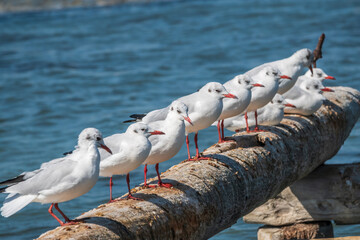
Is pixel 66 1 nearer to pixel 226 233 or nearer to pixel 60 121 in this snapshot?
pixel 60 121

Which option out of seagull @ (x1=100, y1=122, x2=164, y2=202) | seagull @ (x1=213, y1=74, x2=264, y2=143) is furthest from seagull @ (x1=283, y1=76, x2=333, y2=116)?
seagull @ (x1=100, y1=122, x2=164, y2=202)

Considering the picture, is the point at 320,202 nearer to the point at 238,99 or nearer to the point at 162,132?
the point at 238,99

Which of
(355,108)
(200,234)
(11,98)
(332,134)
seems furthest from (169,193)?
(11,98)

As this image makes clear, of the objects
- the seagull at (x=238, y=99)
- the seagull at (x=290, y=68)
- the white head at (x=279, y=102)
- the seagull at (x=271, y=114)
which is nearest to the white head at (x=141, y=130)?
the seagull at (x=238, y=99)

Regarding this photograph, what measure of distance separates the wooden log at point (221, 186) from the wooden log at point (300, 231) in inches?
29.6

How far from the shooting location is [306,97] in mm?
7469

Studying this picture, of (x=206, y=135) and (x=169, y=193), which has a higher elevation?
(x=169, y=193)

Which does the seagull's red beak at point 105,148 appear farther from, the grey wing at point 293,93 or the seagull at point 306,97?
the grey wing at point 293,93

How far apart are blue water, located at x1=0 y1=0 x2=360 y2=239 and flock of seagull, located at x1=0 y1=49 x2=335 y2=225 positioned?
6.74ft

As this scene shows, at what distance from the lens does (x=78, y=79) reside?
775 inches

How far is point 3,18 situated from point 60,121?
63.4ft

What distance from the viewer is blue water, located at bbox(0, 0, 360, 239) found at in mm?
12297

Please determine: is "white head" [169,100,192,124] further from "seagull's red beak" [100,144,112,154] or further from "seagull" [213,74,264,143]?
"seagull" [213,74,264,143]

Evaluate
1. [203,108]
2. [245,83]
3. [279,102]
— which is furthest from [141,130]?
[279,102]
